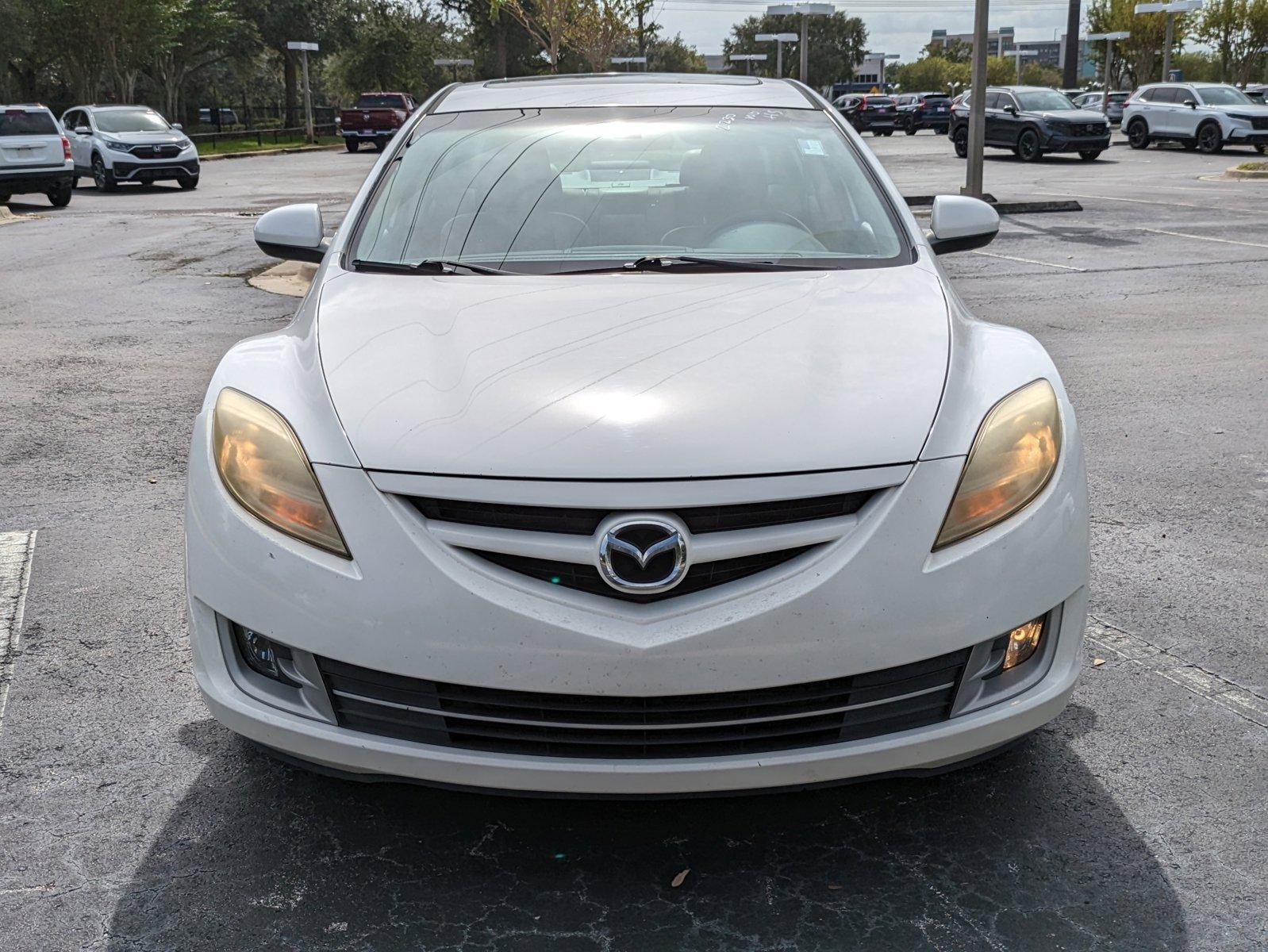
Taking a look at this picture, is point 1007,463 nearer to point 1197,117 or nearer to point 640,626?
point 640,626

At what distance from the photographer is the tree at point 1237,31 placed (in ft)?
179

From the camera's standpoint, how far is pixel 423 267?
354 cm

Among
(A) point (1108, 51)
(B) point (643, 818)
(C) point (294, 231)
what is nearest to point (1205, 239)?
(C) point (294, 231)

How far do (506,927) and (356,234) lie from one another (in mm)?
2097

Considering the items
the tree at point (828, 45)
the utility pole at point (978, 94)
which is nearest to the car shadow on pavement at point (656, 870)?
the utility pole at point (978, 94)

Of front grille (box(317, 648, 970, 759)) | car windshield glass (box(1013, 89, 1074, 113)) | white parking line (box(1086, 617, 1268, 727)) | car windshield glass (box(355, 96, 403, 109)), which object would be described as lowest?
white parking line (box(1086, 617, 1268, 727))

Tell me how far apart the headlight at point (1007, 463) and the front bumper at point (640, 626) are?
0.11 feet

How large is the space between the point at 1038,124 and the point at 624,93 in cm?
2730

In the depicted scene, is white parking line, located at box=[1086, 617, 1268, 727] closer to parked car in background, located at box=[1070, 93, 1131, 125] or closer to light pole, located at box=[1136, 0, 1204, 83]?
light pole, located at box=[1136, 0, 1204, 83]

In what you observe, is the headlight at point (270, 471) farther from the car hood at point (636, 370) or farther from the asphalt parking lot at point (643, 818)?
the asphalt parking lot at point (643, 818)

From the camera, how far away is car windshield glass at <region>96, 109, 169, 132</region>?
2575 centimetres

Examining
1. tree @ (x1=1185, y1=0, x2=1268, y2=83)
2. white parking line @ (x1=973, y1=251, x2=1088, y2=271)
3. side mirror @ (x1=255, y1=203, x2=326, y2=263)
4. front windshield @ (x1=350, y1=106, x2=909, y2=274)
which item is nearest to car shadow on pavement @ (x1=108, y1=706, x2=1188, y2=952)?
front windshield @ (x1=350, y1=106, x2=909, y2=274)

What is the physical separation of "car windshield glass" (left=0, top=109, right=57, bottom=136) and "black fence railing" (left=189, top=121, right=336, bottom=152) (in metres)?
21.6

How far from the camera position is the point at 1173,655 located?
12.0 feet
